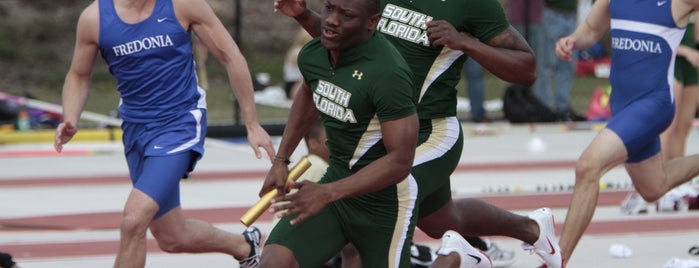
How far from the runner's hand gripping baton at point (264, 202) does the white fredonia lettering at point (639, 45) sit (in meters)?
3.08

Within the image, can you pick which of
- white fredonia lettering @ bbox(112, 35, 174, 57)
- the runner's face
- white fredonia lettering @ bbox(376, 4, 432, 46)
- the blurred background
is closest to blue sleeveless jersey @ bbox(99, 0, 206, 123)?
white fredonia lettering @ bbox(112, 35, 174, 57)

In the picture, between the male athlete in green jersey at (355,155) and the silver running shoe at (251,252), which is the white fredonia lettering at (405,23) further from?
the silver running shoe at (251,252)

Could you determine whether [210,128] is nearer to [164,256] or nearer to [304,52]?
[164,256]

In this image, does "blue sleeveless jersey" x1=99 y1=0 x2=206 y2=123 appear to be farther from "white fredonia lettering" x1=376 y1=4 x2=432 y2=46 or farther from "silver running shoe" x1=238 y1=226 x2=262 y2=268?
"white fredonia lettering" x1=376 y1=4 x2=432 y2=46

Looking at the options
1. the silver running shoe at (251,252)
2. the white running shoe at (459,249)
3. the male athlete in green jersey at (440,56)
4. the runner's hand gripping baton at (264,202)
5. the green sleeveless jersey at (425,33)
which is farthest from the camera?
the silver running shoe at (251,252)

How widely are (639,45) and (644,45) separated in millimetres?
30

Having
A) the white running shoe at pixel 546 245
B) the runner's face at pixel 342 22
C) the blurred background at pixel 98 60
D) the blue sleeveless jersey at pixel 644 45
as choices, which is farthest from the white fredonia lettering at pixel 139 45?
the blurred background at pixel 98 60

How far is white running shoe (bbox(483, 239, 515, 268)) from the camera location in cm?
965

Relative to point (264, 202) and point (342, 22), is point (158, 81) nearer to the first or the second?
point (264, 202)

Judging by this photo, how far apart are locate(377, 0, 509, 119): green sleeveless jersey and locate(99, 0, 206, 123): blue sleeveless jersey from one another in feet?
4.00

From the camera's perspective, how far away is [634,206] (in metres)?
12.1

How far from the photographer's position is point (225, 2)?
2394cm

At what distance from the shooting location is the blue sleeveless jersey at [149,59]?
8.20 meters

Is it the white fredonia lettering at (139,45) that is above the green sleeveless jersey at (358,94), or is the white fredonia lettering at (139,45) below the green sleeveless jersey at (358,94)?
below
